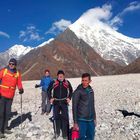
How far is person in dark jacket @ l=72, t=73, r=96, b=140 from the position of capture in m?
8.65

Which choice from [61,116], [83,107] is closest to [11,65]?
→ [61,116]

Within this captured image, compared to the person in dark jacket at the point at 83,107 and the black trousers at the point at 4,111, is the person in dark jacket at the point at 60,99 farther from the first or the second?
the person in dark jacket at the point at 83,107

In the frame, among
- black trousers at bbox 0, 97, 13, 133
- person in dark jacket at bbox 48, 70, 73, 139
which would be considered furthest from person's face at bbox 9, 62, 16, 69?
person in dark jacket at bbox 48, 70, 73, 139

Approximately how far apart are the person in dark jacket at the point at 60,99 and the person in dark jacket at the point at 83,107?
275 cm

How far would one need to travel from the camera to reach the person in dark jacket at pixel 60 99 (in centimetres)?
1155

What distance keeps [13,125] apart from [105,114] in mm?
4068

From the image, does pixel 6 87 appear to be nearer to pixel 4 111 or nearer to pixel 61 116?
pixel 4 111

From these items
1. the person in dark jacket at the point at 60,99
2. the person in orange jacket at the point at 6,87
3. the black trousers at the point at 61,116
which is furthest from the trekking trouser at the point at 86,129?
the person in orange jacket at the point at 6,87

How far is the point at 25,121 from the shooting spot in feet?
48.6

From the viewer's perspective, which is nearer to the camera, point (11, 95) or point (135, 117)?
point (11, 95)

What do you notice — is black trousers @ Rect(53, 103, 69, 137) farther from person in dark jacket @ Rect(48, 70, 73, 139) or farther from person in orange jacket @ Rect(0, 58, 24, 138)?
person in orange jacket @ Rect(0, 58, 24, 138)

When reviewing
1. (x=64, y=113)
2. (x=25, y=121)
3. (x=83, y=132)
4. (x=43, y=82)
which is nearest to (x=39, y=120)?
(x=25, y=121)

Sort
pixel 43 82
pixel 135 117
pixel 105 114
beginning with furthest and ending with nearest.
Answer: pixel 43 82 < pixel 105 114 < pixel 135 117

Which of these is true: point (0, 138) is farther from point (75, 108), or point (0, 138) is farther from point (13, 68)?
point (75, 108)
